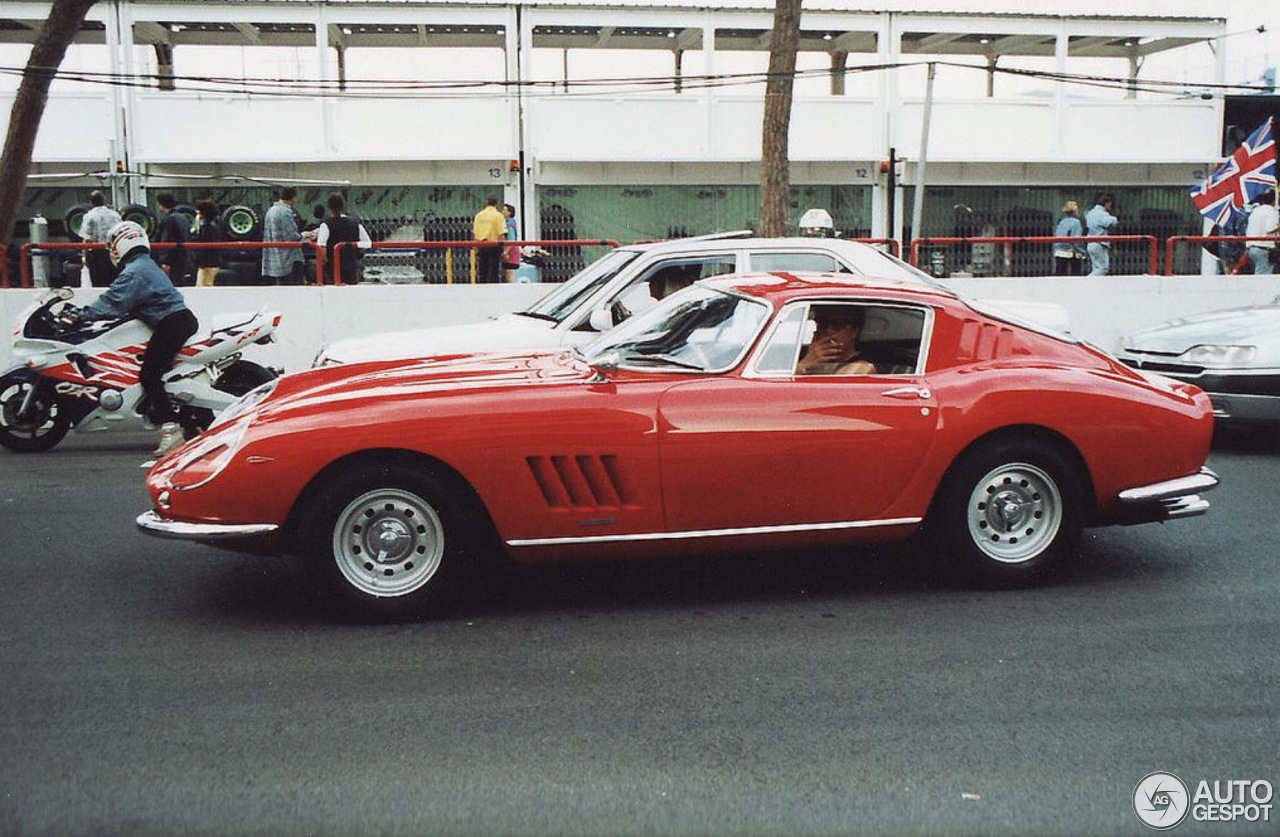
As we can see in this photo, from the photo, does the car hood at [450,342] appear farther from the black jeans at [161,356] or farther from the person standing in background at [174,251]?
the person standing in background at [174,251]

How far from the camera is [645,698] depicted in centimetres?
457

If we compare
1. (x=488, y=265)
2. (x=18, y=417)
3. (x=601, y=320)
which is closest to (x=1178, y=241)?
(x=488, y=265)

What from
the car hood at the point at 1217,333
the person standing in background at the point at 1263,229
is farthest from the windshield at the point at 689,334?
the person standing in background at the point at 1263,229

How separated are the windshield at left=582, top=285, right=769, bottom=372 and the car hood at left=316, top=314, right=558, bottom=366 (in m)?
2.31

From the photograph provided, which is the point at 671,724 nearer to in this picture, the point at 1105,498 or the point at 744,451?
the point at 744,451

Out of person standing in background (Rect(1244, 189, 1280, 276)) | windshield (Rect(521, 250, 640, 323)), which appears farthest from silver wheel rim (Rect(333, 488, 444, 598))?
person standing in background (Rect(1244, 189, 1280, 276))

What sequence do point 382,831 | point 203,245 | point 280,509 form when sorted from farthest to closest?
point 203,245, point 280,509, point 382,831

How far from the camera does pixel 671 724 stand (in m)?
4.31

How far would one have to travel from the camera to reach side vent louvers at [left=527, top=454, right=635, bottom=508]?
5.39 metres

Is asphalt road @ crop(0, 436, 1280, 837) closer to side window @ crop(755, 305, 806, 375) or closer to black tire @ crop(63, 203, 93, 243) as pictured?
side window @ crop(755, 305, 806, 375)

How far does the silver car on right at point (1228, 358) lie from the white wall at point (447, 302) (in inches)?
194

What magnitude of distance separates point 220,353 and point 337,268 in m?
4.54

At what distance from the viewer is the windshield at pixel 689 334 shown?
18.8 feet

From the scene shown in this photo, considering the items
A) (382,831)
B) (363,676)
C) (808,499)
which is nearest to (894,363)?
(808,499)
